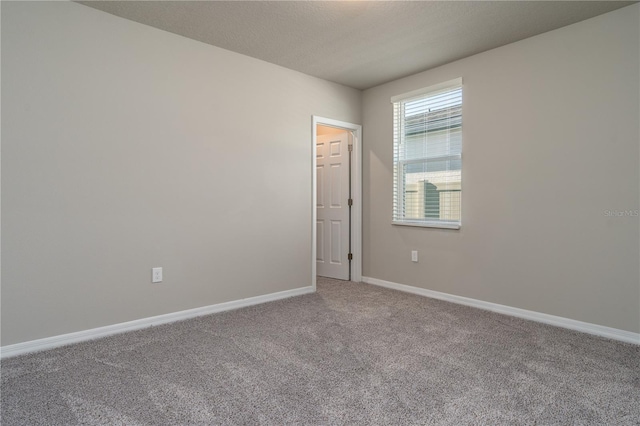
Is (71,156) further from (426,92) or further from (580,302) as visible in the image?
(580,302)

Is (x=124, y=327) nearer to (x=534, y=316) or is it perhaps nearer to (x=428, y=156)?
(x=428, y=156)

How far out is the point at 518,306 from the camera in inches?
131

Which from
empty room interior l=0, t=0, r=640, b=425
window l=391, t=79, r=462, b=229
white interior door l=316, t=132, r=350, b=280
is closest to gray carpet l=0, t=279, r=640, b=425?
empty room interior l=0, t=0, r=640, b=425

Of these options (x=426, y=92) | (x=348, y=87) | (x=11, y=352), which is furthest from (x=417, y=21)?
(x=11, y=352)

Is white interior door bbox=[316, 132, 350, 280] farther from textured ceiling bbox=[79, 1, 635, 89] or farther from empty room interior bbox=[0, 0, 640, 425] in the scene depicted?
textured ceiling bbox=[79, 1, 635, 89]

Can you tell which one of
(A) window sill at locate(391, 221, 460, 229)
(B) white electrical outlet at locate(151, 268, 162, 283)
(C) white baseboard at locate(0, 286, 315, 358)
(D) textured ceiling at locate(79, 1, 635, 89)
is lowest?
(C) white baseboard at locate(0, 286, 315, 358)

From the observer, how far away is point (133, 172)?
9.70 feet

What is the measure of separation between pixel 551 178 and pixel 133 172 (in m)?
3.42

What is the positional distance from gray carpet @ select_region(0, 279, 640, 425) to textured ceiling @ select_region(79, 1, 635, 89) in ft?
7.98

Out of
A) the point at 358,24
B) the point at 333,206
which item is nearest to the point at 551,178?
the point at 358,24

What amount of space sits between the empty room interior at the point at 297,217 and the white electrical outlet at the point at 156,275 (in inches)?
0.7

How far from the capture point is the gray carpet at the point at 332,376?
179cm

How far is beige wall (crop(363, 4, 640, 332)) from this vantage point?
2.73 meters

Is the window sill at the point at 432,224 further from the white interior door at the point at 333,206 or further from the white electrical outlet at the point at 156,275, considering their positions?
the white electrical outlet at the point at 156,275
